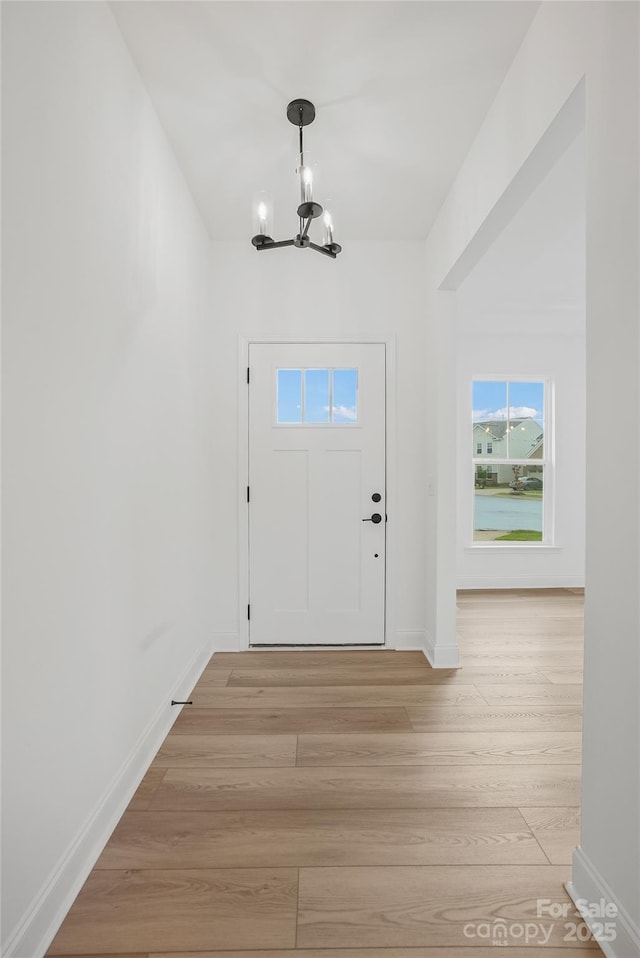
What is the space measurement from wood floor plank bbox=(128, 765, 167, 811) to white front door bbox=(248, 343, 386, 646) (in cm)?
145

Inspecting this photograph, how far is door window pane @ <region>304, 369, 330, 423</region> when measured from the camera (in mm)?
3482

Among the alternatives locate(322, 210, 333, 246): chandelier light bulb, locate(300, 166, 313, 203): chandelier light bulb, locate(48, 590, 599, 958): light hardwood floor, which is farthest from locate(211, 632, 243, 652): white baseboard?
locate(300, 166, 313, 203): chandelier light bulb

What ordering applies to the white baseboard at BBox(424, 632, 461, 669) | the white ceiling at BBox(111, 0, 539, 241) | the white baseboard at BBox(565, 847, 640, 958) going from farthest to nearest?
1. the white baseboard at BBox(424, 632, 461, 669)
2. the white ceiling at BBox(111, 0, 539, 241)
3. the white baseboard at BBox(565, 847, 640, 958)

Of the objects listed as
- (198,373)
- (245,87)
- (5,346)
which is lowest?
(5,346)

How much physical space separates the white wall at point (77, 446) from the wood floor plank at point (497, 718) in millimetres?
1269

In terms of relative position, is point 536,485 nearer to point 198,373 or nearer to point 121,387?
point 198,373

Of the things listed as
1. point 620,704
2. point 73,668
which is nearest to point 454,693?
point 620,704

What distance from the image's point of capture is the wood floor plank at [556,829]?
1605mm

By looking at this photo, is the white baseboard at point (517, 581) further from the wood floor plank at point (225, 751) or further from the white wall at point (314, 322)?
the wood floor plank at point (225, 751)

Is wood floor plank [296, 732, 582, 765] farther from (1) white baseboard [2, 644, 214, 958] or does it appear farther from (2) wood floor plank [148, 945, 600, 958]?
(2) wood floor plank [148, 945, 600, 958]

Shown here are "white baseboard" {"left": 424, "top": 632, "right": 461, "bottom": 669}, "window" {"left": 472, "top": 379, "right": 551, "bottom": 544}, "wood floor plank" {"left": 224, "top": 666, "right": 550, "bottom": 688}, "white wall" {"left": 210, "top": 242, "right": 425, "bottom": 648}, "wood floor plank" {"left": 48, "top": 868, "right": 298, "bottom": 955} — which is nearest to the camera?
"wood floor plank" {"left": 48, "top": 868, "right": 298, "bottom": 955}

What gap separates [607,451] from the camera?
130 centimetres

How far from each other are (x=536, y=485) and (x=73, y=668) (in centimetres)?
525

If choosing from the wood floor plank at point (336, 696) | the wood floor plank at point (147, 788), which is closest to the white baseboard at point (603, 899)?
the wood floor plank at point (336, 696)
